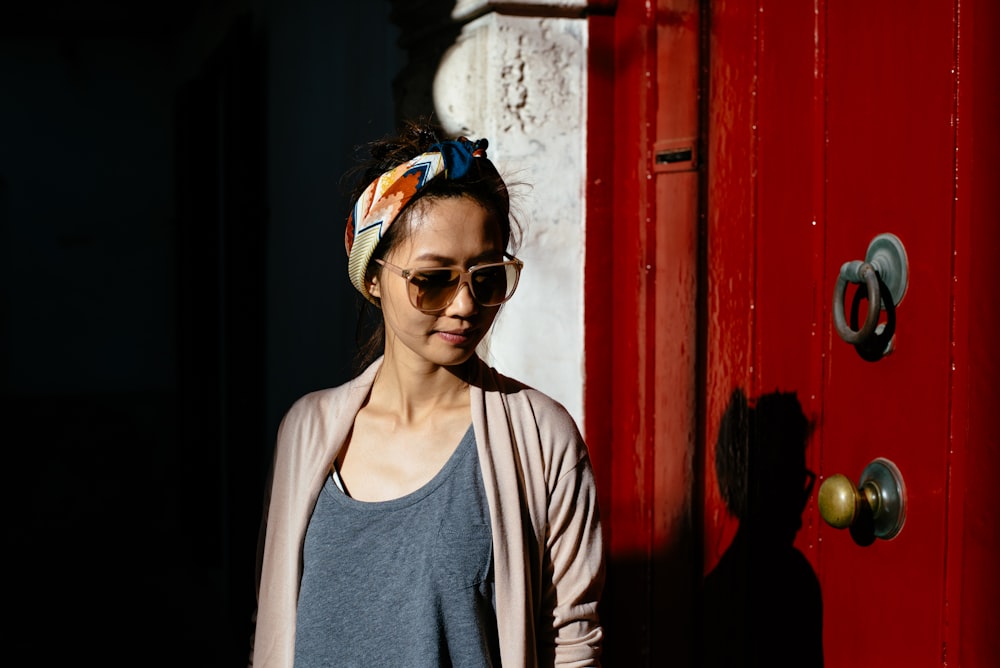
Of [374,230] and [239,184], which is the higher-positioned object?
[239,184]

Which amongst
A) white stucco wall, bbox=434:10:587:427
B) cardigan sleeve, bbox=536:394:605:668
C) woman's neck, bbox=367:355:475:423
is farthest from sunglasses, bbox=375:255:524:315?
white stucco wall, bbox=434:10:587:427

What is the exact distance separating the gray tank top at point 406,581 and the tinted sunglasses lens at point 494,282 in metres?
0.23

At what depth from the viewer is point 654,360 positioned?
2.25m

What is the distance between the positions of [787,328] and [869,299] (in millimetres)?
302

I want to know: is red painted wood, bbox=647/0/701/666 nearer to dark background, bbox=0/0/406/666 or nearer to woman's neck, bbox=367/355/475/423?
woman's neck, bbox=367/355/475/423

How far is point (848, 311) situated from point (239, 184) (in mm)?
3519

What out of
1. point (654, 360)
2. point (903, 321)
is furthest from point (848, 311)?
point (654, 360)

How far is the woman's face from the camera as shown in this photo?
5.01ft

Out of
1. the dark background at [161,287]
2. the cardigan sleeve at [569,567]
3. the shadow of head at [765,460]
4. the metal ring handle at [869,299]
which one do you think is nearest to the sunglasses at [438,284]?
the cardigan sleeve at [569,567]

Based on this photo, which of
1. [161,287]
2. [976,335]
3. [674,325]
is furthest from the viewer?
[161,287]

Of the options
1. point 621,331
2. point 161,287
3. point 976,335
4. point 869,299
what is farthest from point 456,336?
point 161,287

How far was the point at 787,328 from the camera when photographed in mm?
1854

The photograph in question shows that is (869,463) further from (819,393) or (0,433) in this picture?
(0,433)

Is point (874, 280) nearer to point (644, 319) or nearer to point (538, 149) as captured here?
point (644, 319)
